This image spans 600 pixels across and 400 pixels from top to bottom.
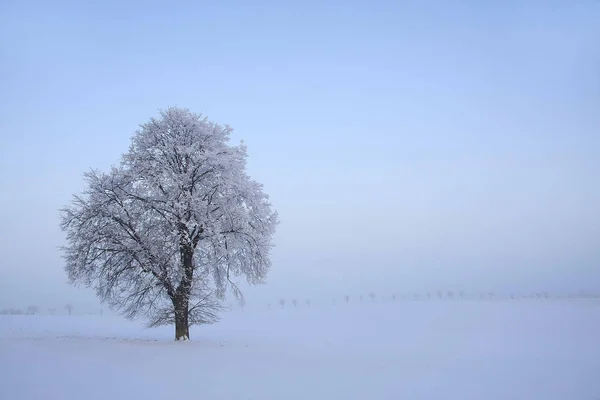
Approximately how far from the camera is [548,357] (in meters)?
21.3

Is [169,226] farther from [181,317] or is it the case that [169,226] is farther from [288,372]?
[288,372]

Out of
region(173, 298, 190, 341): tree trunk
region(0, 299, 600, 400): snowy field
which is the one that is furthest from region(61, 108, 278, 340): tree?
region(0, 299, 600, 400): snowy field

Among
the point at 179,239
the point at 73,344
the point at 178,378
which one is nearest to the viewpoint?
the point at 178,378

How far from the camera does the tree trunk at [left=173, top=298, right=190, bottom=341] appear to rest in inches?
925

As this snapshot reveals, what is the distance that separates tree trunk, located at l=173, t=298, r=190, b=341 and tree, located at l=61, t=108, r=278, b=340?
6 centimetres

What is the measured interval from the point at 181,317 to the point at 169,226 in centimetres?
538

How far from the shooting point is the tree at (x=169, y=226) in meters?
22.6

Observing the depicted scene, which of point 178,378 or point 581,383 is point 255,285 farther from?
point 581,383

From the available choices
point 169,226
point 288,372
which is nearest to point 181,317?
point 169,226

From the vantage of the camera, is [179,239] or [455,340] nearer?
[179,239]

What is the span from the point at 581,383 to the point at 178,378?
14.9m

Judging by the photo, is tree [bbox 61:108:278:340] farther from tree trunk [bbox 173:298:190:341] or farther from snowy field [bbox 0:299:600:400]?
snowy field [bbox 0:299:600:400]

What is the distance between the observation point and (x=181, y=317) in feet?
77.6

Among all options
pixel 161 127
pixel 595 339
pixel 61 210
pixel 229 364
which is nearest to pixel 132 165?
pixel 161 127
